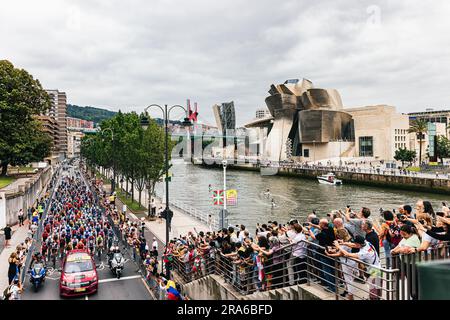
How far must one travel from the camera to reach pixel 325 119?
10306cm

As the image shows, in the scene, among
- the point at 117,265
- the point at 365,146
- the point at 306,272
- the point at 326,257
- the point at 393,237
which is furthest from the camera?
the point at 365,146

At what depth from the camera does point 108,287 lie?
46.9 feet

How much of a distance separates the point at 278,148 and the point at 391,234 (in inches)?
4136

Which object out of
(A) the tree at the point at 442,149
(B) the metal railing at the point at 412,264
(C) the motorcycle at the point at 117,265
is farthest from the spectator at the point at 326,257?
(A) the tree at the point at 442,149

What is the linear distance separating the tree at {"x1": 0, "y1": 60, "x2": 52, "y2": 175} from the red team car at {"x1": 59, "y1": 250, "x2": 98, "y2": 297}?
32.7 m

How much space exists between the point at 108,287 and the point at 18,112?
118 ft

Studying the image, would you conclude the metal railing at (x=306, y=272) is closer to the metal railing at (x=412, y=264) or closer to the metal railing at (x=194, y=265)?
the metal railing at (x=412, y=264)

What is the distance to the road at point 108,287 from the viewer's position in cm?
1331

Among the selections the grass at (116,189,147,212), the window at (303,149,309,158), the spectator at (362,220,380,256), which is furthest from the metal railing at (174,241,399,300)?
the window at (303,149,309,158)

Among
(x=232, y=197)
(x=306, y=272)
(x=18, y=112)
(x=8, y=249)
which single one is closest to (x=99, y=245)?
(x=8, y=249)

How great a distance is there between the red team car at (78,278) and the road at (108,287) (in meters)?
0.29

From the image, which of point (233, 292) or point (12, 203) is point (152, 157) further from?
point (233, 292)

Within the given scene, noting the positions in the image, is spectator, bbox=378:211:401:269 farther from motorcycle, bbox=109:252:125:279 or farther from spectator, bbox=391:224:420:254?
motorcycle, bbox=109:252:125:279
